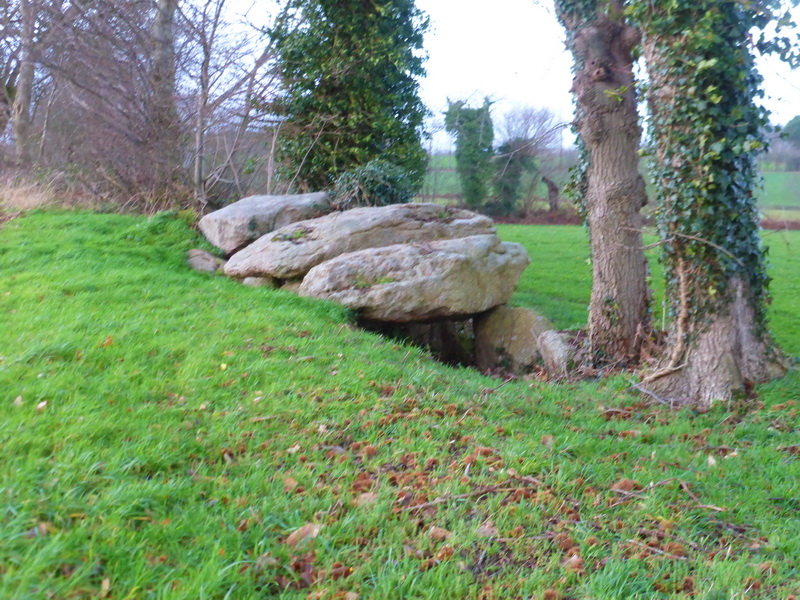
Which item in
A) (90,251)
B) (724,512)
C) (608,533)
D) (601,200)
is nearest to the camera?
(608,533)

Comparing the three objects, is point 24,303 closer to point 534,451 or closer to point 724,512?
point 534,451

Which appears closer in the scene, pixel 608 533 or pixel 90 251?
pixel 608 533

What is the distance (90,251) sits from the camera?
919cm

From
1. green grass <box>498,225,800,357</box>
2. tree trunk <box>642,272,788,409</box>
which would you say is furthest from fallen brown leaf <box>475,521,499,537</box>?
green grass <box>498,225,800,357</box>

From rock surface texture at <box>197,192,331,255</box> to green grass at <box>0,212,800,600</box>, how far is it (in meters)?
3.45

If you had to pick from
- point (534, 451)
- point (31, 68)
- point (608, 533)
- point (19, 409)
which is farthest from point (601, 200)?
point (31, 68)

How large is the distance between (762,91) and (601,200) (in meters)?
2.02

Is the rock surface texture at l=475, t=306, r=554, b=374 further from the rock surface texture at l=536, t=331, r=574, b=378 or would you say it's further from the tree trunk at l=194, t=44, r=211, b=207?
the tree trunk at l=194, t=44, r=211, b=207

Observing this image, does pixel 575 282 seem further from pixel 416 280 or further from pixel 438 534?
pixel 438 534

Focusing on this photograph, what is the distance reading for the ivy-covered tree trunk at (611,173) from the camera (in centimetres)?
746

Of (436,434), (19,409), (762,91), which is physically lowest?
(436,434)

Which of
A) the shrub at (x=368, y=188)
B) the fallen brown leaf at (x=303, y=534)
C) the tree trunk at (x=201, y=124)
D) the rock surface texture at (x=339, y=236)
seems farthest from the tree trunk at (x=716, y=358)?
the tree trunk at (x=201, y=124)

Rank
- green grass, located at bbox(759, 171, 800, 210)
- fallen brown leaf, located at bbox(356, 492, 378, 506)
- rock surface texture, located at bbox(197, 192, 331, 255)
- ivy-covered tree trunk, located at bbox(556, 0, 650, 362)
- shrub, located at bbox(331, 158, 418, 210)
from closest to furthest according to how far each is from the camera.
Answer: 1. fallen brown leaf, located at bbox(356, 492, 378, 506)
2. green grass, located at bbox(759, 171, 800, 210)
3. ivy-covered tree trunk, located at bbox(556, 0, 650, 362)
4. rock surface texture, located at bbox(197, 192, 331, 255)
5. shrub, located at bbox(331, 158, 418, 210)

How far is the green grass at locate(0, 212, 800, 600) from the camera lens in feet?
9.79
